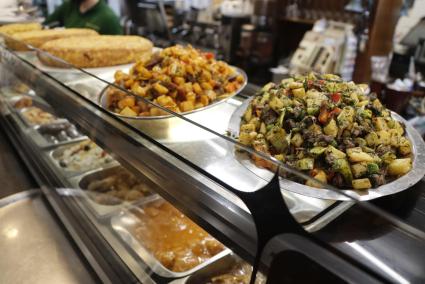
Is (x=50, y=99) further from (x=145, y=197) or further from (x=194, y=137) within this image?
(x=194, y=137)

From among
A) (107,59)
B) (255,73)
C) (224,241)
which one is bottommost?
(255,73)

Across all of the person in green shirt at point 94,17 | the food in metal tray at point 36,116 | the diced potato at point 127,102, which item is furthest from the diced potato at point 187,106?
the person in green shirt at point 94,17

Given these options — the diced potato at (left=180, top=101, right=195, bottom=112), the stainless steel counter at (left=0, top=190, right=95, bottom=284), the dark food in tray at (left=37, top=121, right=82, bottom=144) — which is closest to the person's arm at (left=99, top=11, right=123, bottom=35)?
the dark food in tray at (left=37, top=121, right=82, bottom=144)

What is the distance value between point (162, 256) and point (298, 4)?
4086mm

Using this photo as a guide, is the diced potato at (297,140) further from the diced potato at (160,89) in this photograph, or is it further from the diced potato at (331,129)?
the diced potato at (160,89)

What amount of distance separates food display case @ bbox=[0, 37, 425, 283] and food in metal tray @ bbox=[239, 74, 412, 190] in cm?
6

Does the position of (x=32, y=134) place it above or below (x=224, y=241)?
below

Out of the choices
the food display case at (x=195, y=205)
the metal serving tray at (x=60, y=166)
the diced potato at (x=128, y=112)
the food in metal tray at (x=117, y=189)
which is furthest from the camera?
the metal serving tray at (x=60, y=166)

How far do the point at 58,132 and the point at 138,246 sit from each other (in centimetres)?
121

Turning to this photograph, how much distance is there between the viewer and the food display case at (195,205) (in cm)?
55

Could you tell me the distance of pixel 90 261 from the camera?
4.10ft

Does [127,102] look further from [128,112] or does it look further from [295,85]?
[295,85]

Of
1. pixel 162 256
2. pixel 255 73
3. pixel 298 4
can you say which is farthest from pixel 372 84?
pixel 162 256

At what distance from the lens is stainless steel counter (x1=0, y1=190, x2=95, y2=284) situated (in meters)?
1.28
